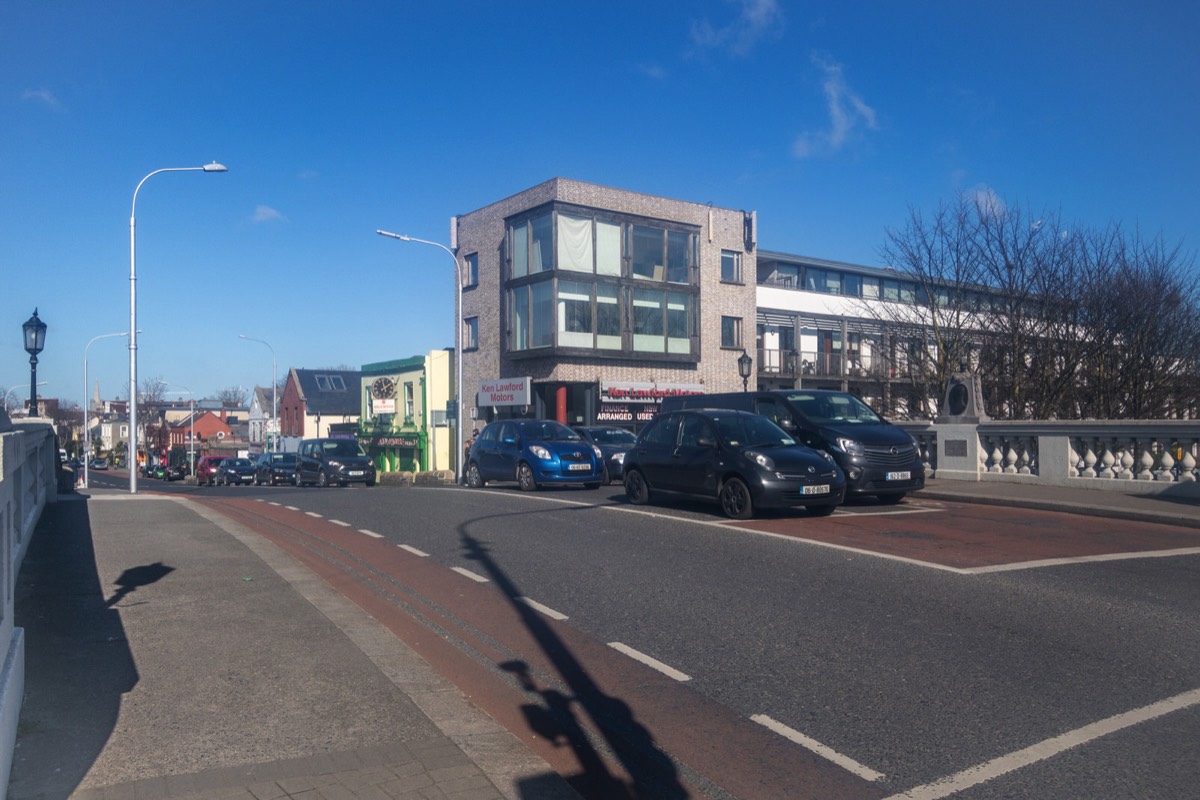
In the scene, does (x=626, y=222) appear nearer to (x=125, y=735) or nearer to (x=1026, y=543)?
(x=1026, y=543)

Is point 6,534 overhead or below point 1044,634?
overhead

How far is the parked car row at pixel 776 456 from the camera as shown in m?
12.7

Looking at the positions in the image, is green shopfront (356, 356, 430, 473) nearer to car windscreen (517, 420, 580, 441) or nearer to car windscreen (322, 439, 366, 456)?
car windscreen (322, 439, 366, 456)

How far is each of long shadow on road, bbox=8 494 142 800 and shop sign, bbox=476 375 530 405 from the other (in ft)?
93.4

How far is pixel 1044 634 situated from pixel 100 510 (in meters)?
12.8

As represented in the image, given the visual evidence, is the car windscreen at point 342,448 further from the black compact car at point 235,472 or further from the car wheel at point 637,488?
the car wheel at point 637,488

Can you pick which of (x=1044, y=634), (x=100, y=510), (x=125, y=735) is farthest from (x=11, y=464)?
(x=100, y=510)

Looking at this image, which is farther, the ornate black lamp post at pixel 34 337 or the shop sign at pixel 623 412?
the shop sign at pixel 623 412

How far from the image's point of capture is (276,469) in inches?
1542

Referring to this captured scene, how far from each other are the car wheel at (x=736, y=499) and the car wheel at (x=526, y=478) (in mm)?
6816

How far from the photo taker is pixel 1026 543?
10.5 metres

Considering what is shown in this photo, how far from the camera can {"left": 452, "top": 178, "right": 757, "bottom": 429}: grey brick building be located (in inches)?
1460

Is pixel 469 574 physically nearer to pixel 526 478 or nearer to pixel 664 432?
pixel 664 432

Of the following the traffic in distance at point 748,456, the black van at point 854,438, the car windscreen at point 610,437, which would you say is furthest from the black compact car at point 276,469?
the black van at point 854,438
